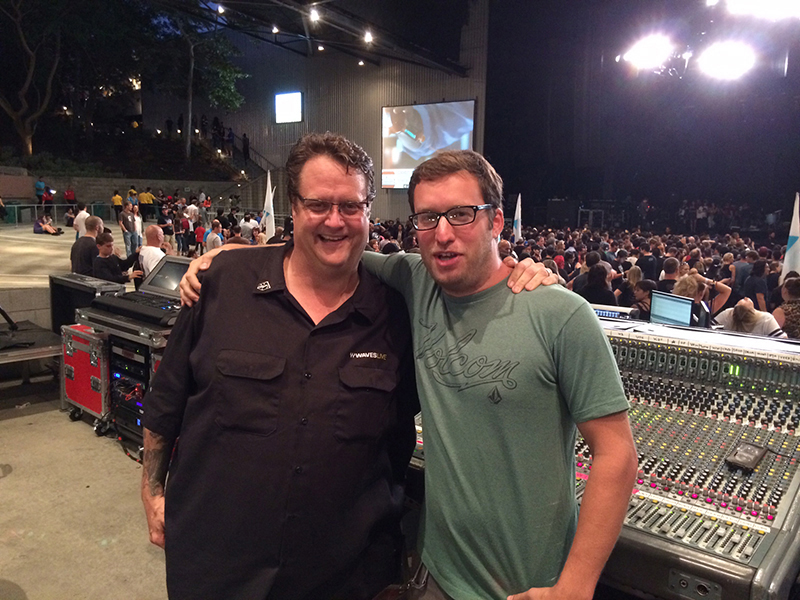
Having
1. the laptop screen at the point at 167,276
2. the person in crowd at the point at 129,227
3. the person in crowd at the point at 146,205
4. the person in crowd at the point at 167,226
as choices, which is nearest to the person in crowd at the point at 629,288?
the laptop screen at the point at 167,276

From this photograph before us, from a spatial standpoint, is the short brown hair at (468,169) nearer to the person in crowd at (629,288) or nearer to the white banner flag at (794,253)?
the person in crowd at (629,288)

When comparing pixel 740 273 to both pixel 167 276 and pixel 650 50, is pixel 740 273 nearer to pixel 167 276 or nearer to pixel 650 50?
pixel 650 50

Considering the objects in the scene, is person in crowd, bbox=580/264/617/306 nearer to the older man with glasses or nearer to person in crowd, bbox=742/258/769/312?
person in crowd, bbox=742/258/769/312

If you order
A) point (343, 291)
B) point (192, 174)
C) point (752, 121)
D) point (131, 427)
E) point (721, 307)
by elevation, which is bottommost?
point (131, 427)

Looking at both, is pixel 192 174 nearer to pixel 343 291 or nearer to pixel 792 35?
pixel 792 35

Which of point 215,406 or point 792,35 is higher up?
point 792,35

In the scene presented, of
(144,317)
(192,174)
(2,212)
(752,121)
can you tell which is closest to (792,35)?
(752,121)

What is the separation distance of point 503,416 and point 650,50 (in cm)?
1233

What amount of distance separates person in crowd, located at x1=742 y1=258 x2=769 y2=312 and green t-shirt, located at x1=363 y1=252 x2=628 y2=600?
19.0ft

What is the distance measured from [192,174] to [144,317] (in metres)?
21.9

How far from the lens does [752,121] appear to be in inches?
655

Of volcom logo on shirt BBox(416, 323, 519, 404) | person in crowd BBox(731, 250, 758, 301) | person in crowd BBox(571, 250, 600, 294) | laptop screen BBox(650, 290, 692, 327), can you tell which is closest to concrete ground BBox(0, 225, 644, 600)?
volcom logo on shirt BBox(416, 323, 519, 404)

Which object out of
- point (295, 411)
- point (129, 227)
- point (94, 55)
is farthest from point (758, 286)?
point (94, 55)

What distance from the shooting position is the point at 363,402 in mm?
1501
